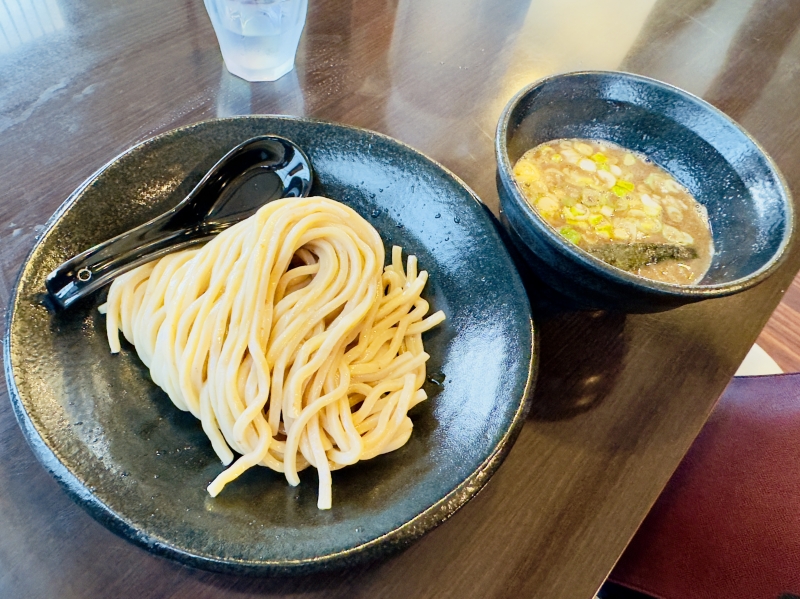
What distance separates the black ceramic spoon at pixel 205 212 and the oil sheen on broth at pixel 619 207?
452 millimetres

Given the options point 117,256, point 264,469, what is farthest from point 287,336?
point 117,256

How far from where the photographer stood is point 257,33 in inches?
52.4

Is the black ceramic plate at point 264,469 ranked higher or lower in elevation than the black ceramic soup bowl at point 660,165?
lower

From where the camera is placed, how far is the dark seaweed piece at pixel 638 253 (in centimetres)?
94

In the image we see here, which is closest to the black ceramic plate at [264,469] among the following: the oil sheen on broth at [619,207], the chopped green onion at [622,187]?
the oil sheen on broth at [619,207]

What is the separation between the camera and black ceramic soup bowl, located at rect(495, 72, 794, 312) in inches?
31.3

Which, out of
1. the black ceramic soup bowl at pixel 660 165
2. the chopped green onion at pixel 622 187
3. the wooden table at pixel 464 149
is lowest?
the wooden table at pixel 464 149

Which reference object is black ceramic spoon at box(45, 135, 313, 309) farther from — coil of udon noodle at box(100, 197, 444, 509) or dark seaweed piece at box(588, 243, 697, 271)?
dark seaweed piece at box(588, 243, 697, 271)

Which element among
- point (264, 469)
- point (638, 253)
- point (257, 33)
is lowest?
point (264, 469)

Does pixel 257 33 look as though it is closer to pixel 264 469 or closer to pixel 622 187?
pixel 622 187

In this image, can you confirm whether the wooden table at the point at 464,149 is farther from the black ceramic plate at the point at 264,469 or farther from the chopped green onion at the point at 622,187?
the chopped green onion at the point at 622,187

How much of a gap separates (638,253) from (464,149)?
52cm

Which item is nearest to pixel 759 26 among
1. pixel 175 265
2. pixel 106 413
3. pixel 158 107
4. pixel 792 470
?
pixel 792 470

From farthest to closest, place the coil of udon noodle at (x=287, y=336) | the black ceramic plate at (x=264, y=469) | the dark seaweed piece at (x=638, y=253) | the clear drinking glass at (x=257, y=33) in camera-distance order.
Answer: the clear drinking glass at (x=257, y=33), the dark seaweed piece at (x=638, y=253), the coil of udon noodle at (x=287, y=336), the black ceramic plate at (x=264, y=469)
